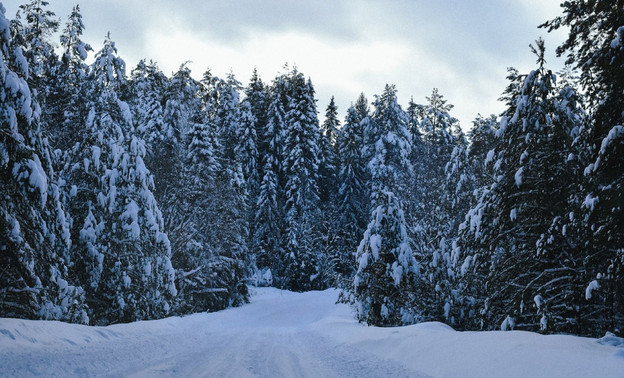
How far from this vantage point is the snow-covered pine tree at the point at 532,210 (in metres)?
10.4

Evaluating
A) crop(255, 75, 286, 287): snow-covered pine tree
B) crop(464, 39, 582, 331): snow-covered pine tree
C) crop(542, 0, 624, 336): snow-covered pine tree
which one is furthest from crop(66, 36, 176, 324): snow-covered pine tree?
crop(255, 75, 286, 287): snow-covered pine tree

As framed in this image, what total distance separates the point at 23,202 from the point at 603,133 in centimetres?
1152

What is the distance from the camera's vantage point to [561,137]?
1084cm

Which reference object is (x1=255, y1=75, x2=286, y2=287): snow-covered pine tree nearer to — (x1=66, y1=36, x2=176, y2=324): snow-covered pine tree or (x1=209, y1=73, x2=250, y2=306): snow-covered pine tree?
(x1=209, y1=73, x2=250, y2=306): snow-covered pine tree

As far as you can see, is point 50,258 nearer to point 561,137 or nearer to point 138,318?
point 138,318

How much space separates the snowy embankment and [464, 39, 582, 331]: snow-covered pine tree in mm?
3100

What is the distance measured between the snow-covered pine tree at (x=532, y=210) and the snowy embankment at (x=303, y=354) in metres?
3.10

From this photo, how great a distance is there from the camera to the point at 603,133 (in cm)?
794

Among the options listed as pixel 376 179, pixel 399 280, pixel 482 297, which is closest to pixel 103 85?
pixel 399 280

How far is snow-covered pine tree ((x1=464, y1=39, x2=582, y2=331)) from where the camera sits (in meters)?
10.4

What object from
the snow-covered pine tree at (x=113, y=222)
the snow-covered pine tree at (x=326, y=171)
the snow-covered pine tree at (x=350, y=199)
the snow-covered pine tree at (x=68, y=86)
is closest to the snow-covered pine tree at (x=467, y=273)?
the snow-covered pine tree at (x=113, y=222)

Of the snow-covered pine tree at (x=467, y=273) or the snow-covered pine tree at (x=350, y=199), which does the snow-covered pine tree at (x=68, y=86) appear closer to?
the snow-covered pine tree at (x=467, y=273)

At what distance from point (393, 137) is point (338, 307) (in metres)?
17.7

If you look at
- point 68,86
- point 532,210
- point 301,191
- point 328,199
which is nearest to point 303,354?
point 532,210
